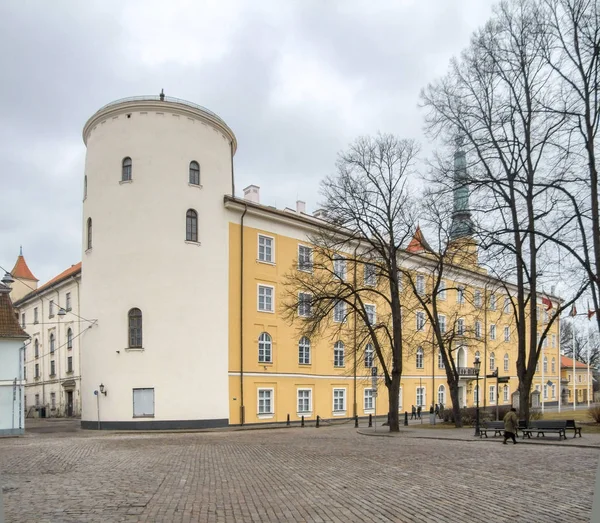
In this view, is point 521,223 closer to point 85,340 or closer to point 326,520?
point 326,520

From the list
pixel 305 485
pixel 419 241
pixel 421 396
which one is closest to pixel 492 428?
pixel 419 241

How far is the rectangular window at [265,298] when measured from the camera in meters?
37.5

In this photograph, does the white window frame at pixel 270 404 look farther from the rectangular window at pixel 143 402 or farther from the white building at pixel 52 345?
the white building at pixel 52 345

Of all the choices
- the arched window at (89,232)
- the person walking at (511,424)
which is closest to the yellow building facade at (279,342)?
the arched window at (89,232)

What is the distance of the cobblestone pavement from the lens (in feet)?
28.3

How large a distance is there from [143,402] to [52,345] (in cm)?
2402

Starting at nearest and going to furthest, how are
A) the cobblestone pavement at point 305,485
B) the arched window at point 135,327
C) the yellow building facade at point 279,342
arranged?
the cobblestone pavement at point 305,485, the arched window at point 135,327, the yellow building facade at point 279,342

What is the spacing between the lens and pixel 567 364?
66812 millimetres

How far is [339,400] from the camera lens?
42.2m

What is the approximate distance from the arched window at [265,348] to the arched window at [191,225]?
24.6ft

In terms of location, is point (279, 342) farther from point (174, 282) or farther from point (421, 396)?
point (421, 396)

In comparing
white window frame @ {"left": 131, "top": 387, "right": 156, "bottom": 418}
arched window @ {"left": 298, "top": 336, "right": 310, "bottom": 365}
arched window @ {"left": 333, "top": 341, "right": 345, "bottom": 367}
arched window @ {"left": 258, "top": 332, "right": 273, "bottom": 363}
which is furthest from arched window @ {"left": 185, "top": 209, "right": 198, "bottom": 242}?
arched window @ {"left": 333, "top": 341, "right": 345, "bottom": 367}

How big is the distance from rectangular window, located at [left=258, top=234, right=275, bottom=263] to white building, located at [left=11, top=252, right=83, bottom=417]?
16.2 meters

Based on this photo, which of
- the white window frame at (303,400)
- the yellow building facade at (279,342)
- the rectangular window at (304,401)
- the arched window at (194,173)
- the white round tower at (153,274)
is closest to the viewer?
the white round tower at (153,274)
